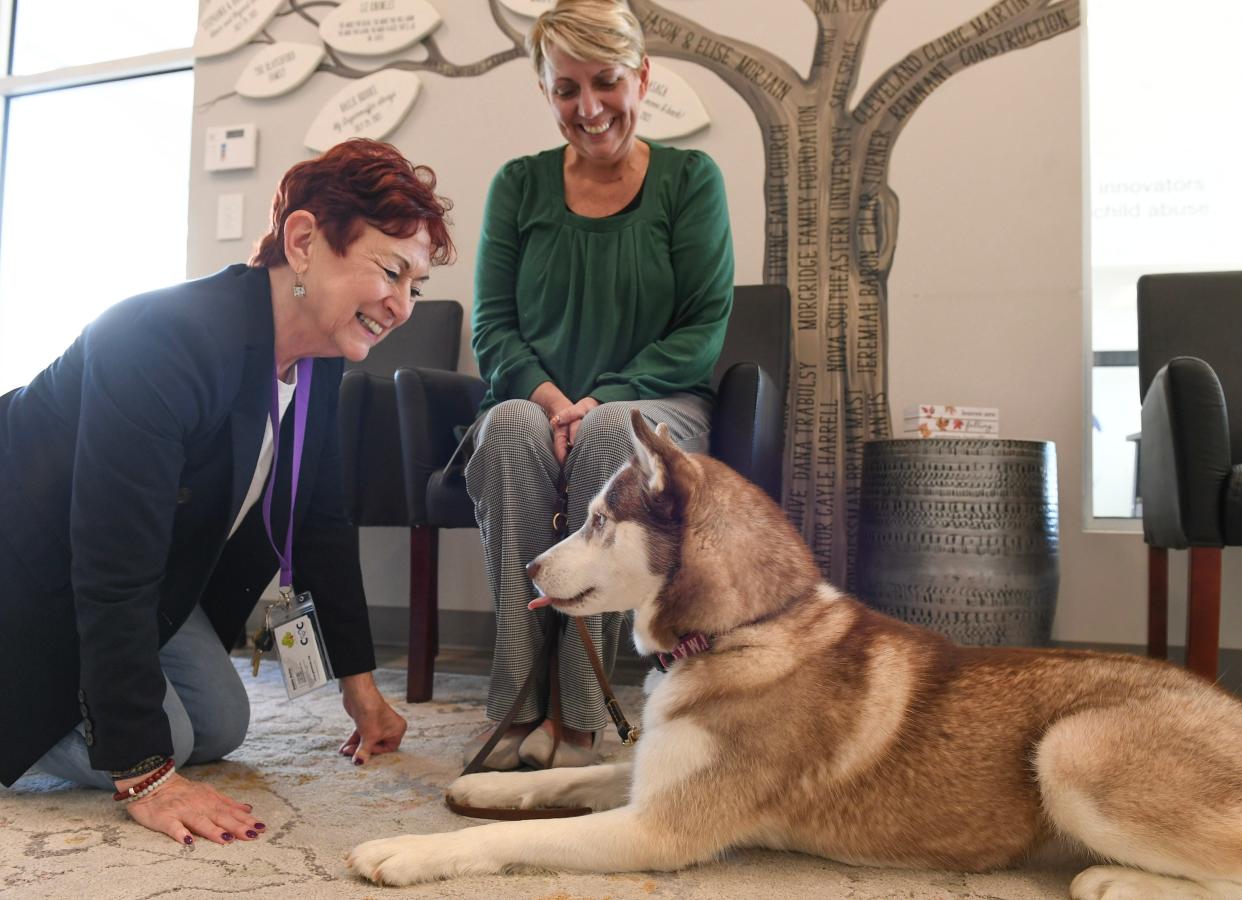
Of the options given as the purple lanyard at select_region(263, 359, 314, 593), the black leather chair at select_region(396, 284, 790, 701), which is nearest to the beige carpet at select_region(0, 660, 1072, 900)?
the purple lanyard at select_region(263, 359, 314, 593)

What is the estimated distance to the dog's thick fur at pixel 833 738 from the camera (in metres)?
1.11

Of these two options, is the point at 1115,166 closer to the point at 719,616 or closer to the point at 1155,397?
Answer: the point at 1155,397

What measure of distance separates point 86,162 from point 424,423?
10.5 feet

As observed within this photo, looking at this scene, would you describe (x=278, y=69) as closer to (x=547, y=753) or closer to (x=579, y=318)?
(x=579, y=318)

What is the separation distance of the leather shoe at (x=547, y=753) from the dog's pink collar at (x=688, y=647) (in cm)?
43

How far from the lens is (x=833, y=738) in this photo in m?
1.23

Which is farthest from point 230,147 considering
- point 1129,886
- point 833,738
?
point 1129,886

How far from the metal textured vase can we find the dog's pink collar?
1.27 metres

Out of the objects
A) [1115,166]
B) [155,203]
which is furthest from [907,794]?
[155,203]

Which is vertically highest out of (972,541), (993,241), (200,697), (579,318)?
(993,241)

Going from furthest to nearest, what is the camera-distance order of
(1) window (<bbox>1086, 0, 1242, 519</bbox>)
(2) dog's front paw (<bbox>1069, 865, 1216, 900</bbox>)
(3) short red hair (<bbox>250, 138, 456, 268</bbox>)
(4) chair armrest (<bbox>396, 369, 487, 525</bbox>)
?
(1) window (<bbox>1086, 0, 1242, 519</bbox>) → (4) chair armrest (<bbox>396, 369, 487, 525</bbox>) → (3) short red hair (<bbox>250, 138, 456, 268</bbox>) → (2) dog's front paw (<bbox>1069, 865, 1216, 900</bbox>)

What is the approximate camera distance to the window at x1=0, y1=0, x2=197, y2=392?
408cm

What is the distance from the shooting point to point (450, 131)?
11.2 ft

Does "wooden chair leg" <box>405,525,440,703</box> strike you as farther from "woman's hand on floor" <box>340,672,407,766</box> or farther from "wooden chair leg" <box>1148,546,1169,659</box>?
"wooden chair leg" <box>1148,546,1169,659</box>
